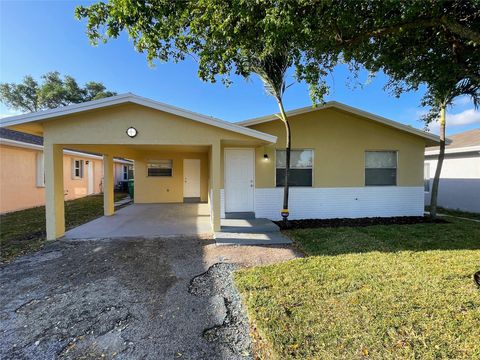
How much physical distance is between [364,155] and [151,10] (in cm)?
795

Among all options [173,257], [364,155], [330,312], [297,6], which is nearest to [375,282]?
[330,312]

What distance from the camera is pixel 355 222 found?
8.10 meters

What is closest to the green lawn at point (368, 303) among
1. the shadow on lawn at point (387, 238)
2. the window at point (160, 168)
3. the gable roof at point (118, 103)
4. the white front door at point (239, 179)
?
the shadow on lawn at point (387, 238)

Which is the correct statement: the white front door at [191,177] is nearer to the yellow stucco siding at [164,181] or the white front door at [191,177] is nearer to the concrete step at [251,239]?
the yellow stucco siding at [164,181]

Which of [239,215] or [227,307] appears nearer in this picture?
[227,307]

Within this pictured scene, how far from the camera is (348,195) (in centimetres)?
884

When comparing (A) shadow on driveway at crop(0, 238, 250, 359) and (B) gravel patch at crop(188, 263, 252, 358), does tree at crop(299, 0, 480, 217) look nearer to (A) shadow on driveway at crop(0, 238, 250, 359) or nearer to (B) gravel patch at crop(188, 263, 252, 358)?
(B) gravel patch at crop(188, 263, 252, 358)

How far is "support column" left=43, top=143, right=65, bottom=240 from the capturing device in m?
5.91

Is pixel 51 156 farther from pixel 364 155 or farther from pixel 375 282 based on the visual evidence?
pixel 364 155

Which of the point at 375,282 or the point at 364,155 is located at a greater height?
Answer: the point at 364,155

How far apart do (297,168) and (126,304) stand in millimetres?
6711

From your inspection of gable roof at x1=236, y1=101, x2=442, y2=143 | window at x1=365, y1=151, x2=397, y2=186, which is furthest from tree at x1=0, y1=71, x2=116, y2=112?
window at x1=365, y1=151, x2=397, y2=186

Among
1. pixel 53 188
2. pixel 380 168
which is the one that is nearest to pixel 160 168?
pixel 53 188

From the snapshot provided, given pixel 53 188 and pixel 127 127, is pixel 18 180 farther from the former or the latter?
pixel 127 127
